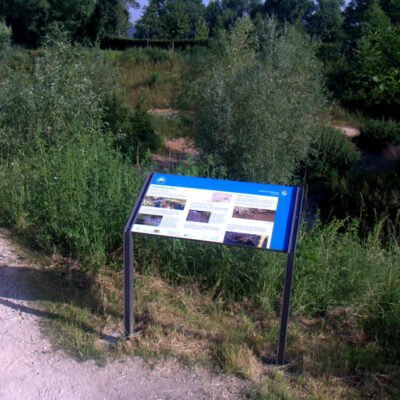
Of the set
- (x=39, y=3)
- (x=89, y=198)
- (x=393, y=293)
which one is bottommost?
(x=393, y=293)

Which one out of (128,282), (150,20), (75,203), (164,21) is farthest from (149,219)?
(150,20)

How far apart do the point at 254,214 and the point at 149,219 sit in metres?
0.66

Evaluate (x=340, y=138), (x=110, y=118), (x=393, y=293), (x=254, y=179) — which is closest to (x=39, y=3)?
(x=110, y=118)

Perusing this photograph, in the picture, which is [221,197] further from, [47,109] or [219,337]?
[47,109]

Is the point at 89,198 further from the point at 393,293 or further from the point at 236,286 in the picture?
the point at 393,293

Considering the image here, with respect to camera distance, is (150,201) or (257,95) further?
(257,95)

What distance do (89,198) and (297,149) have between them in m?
4.10

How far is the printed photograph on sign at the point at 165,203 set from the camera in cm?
305

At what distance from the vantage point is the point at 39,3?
42156 millimetres

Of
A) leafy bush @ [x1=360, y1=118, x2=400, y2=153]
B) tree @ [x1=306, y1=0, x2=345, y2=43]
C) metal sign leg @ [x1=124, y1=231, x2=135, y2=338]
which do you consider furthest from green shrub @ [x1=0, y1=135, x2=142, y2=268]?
tree @ [x1=306, y1=0, x2=345, y2=43]

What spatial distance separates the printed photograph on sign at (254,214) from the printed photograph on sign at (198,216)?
17cm

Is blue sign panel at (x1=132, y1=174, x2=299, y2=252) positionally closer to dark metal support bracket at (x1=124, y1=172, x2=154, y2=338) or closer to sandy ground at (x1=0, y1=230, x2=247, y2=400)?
dark metal support bracket at (x1=124, y1=172, x2=154, y2=338)

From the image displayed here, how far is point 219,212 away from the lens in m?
2.96

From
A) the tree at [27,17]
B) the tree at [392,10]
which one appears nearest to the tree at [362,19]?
the tree at [392,10]
